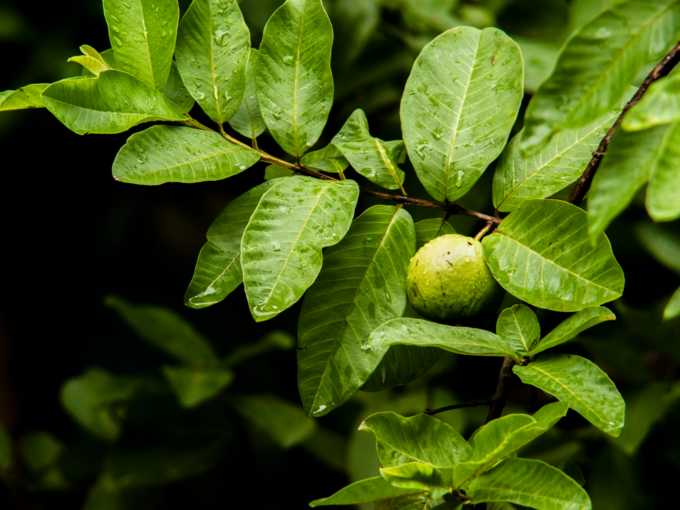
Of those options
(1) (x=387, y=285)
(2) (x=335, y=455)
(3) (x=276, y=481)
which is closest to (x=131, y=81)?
(1) (x=387, y=285)

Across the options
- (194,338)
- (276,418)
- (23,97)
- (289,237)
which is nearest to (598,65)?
(289,237)

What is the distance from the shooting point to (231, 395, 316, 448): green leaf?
4.20 ft

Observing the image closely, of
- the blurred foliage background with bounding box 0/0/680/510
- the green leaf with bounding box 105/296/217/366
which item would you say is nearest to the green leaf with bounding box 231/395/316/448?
the blurred foliage background with bounding box 0/0/680/510

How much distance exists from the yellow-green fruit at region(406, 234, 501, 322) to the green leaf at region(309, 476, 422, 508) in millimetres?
154

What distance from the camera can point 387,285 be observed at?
20.9 inches

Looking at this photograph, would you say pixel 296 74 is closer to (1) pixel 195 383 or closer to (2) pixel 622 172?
(2) pixel 622 172

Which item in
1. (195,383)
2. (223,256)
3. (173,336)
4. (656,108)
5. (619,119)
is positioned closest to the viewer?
(656,108)

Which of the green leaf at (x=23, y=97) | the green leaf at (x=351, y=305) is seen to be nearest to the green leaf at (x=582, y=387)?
the green leaf at (x=351, y=305)

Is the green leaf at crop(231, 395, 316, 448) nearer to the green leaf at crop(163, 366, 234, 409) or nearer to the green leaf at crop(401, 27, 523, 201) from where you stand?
the green leaf at crop(163, 366, 234, 409)

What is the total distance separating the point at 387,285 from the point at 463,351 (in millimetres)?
109

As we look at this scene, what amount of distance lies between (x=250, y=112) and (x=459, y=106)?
0.22m

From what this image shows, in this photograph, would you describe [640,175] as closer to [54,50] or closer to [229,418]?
[229,418]

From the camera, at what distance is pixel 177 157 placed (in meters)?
0.52

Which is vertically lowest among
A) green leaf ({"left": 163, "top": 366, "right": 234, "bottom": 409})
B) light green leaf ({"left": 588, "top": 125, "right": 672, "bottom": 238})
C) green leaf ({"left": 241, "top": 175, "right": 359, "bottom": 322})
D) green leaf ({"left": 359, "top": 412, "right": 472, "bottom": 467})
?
green leaf ({"left": 163, "top": 366, "right": 234, "bottom": 409})
